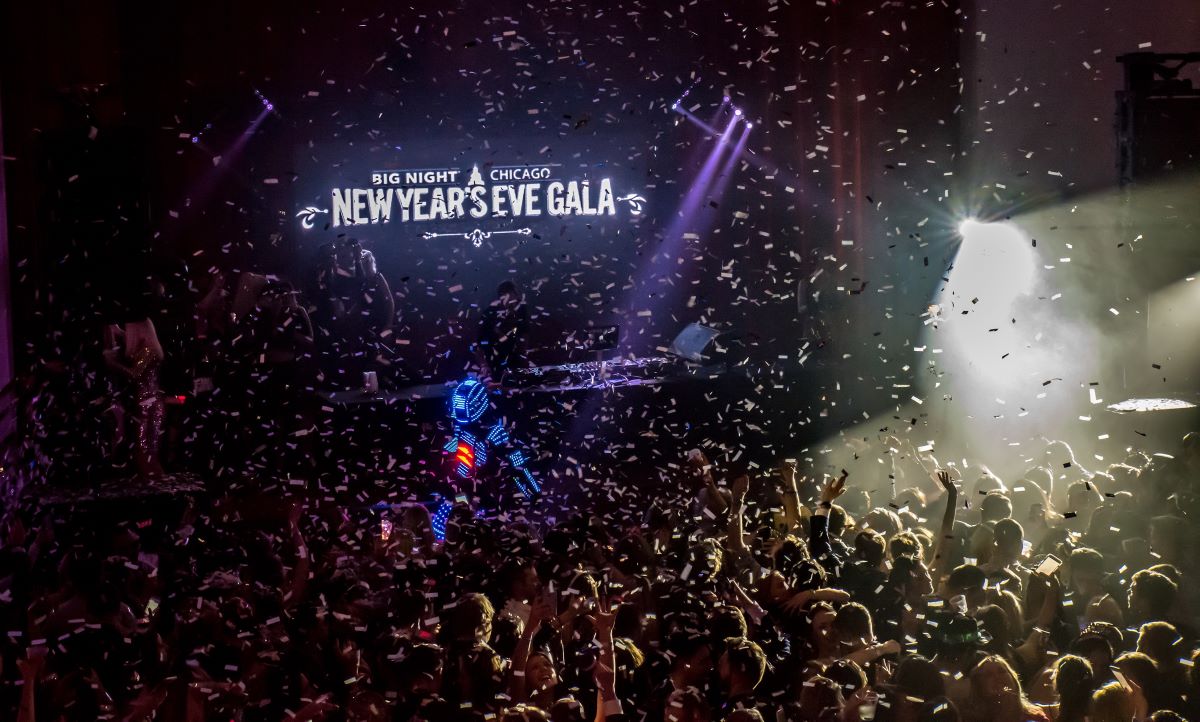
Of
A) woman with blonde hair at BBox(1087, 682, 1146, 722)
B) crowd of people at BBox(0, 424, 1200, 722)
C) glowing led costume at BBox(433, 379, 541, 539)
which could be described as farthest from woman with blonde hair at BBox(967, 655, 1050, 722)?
glowing led costume at BBox(433, 379, 541, 539)

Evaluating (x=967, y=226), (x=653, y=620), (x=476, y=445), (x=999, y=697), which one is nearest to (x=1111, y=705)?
(x=999, y=697)

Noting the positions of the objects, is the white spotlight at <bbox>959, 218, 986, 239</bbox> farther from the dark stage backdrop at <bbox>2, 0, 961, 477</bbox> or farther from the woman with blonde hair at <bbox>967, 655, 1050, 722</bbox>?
the woman with blonde hair at <bbox>967, 655, 1050, 722</bbox>

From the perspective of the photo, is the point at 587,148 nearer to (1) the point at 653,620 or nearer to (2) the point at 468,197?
(2) the point at 468,197

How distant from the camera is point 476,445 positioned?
23.7 feet

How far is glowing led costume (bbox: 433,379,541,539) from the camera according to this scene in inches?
279

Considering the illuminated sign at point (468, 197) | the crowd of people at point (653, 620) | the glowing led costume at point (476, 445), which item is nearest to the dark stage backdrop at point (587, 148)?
the illuminated sign at point (468, 197)

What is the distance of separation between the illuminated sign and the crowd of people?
6.01 metres

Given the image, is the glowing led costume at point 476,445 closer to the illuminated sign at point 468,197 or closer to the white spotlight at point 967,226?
the illuminated sign at point 468,197

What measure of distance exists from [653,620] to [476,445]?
3.91 meters

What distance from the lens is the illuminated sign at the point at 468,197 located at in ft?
34.1

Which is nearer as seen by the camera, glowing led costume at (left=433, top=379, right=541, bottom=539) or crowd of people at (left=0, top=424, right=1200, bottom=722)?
crowd of people at (left=0, top=424, right=1200, bottom=722)

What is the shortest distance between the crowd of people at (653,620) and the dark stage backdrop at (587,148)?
4181 mm

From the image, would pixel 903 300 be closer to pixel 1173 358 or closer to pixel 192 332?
pixel 1173 358

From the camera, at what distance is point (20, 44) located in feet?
24.5
